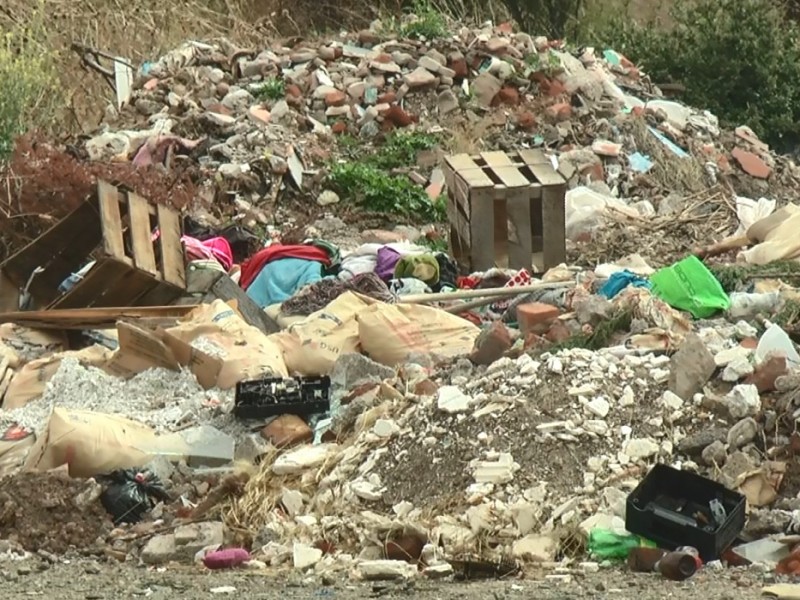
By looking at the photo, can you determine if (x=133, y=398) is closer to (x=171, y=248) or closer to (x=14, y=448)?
(x=14, y=448)

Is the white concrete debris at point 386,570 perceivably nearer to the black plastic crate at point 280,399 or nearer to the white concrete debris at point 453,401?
the white concrete debris at point 453,401

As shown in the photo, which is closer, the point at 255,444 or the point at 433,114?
the point at 255,444

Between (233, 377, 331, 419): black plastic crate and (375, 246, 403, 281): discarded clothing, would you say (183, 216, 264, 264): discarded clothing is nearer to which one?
(375, 246, 403, 281): discarded clothing

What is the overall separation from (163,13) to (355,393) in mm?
11571

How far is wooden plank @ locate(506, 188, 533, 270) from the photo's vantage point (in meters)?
9.48

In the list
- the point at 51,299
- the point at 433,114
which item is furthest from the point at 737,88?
the point at 51,299

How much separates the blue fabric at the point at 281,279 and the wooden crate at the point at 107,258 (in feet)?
1.45

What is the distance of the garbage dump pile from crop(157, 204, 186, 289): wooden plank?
0.06 ft

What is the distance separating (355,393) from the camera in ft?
22.5

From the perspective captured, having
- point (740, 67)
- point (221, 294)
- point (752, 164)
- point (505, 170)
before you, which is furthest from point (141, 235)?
point (740, 67)

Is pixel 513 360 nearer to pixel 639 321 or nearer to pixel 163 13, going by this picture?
pixel 639 321

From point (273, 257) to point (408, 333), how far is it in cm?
192

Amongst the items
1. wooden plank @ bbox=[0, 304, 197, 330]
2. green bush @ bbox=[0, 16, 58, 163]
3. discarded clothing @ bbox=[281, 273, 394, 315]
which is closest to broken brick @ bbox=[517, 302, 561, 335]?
discarded clothing @ bbox=[281, 273, 394, 315]

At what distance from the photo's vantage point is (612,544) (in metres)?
5.22
